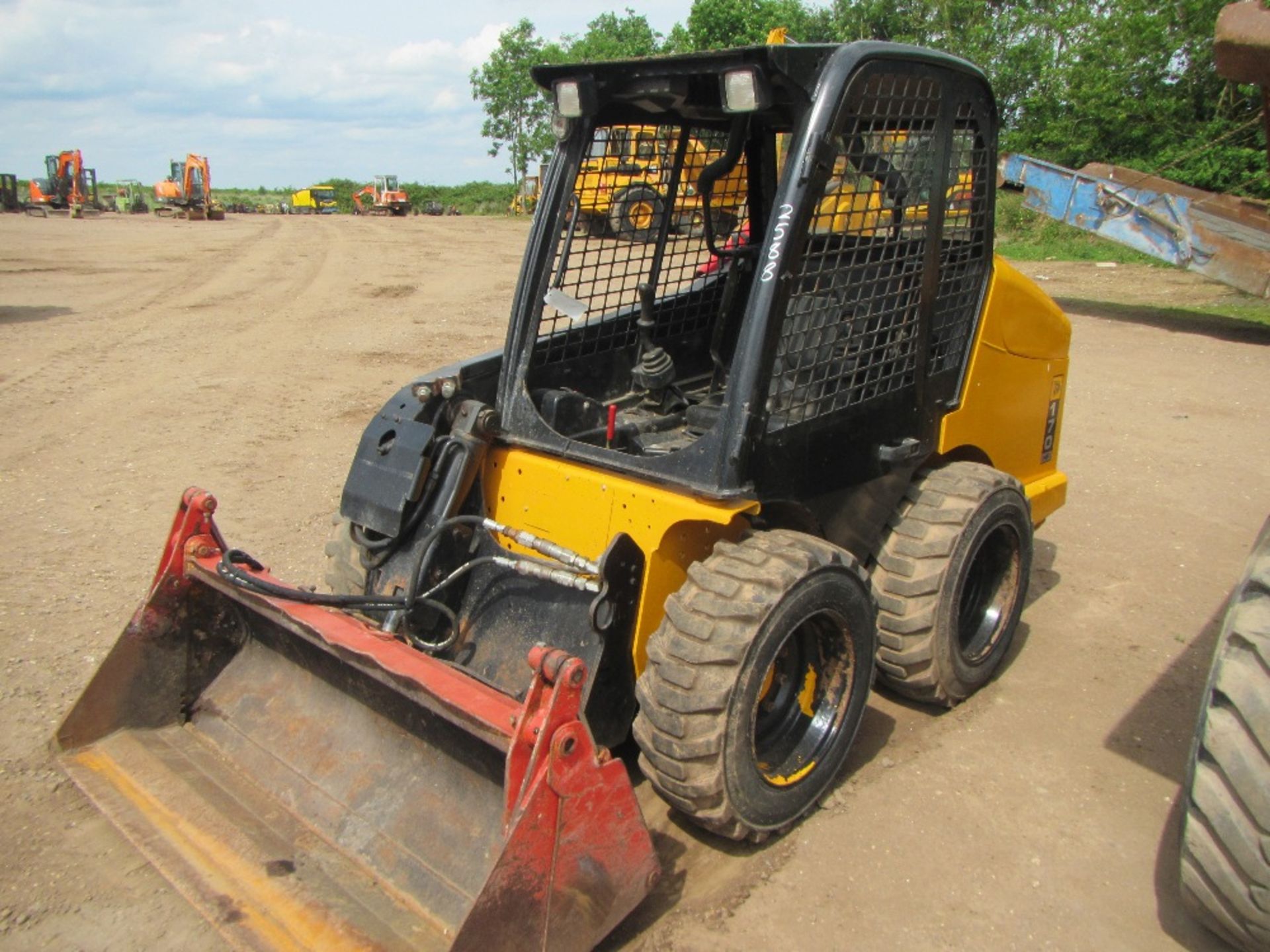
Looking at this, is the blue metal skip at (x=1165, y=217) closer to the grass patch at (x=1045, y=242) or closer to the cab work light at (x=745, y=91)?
the grass patch at (x=1045, y=242)

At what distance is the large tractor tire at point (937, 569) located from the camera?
3.51 m

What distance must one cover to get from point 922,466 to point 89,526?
4.30 meters

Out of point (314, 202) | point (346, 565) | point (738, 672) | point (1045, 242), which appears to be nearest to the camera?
point (738, 672)

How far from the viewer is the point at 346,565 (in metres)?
3.73

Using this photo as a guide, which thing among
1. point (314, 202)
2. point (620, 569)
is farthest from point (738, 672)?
point (314, 202)

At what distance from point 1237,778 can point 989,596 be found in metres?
1.79

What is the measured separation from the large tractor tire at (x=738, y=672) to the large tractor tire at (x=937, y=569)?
1.26 ft

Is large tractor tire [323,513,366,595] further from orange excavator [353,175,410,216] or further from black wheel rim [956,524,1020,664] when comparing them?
orange excavator [353,175,410,216]

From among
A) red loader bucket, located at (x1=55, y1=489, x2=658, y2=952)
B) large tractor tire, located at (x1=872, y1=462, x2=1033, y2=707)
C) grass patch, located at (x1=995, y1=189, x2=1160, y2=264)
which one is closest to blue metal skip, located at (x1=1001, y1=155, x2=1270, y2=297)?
grass patch, located at (x1=995, y1=189, x2=1160, y2=264)

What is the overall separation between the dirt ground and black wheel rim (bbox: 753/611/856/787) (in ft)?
0.79

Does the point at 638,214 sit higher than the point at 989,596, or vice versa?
the point at 638,214

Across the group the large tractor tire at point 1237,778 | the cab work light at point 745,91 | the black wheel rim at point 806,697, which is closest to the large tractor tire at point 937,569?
the black wheel rim at point 806,697

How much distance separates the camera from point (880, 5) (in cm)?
3531

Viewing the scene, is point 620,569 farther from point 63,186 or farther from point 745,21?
point 63,186
